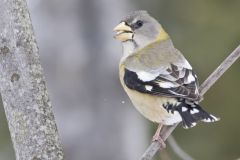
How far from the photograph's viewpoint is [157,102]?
12.0 ft

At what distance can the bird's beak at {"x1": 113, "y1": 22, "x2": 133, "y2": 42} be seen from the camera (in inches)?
156

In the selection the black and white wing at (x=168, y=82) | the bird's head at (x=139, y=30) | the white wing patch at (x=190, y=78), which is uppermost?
the bird's head at (x=139, y=30)

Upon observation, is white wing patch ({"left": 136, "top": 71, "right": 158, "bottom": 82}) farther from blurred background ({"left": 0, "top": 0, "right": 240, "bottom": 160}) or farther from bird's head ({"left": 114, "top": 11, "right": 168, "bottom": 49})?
blurred background ({"left": 0, "top": 0, "right": 240, "bottom": 160})

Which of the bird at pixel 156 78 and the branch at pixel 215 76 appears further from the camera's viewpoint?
the bird at pixel 156 78

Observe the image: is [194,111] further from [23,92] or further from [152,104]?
[23,92]

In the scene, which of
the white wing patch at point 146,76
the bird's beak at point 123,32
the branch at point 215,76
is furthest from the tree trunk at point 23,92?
the bird's beak at point 123,32

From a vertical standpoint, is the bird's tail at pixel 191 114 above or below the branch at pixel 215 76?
below

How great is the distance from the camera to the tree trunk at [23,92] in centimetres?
221

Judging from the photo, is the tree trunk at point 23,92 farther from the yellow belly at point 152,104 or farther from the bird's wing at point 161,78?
the yellow belly at point 152,104

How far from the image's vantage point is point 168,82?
11.7 feet

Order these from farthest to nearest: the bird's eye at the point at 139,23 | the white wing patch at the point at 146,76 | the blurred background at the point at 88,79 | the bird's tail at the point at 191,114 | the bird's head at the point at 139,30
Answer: the blurred background at the point at 88,79
the bird's eye at the point at 139,23
the bird's head at the point at 139,30
the white wing patch at the point at 146,76
the bird's tail at the point at 191,114

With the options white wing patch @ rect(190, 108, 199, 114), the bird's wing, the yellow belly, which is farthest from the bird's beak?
white wing patch @ rect(190, 108, 199, 114)

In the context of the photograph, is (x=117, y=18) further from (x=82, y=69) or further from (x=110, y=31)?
(x=82, y=69)

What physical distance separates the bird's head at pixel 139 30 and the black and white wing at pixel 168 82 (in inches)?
13.7
